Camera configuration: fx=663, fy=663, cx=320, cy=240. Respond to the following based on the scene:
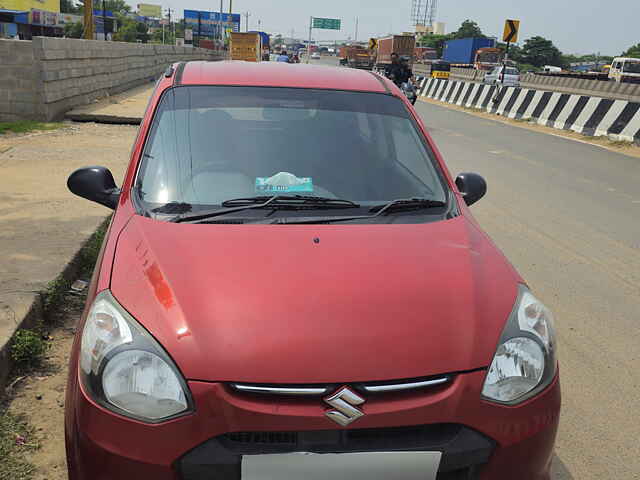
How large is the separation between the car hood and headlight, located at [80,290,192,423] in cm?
4

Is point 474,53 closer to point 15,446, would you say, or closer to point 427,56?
point 427,56

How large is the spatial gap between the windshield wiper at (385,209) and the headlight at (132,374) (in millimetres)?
811

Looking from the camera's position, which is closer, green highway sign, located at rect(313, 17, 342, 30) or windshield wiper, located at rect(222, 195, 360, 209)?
windshield wiper, located at rect(222, 195, 360, 209)

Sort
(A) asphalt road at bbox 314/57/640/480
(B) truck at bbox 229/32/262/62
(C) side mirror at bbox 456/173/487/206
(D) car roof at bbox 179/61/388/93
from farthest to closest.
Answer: (B) truck at bbox 229/32/262/62 → (D) car roof at bbox 179/61/388/93 → (C) side mirror at bbox 456/173/487/206 → (A) asphalt road at bbox 314/57/640/480

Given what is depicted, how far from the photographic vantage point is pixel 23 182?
7656 millimetres

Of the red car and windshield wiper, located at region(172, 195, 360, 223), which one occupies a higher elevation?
windshield wiper, located at region(172, 195, 360, 223)

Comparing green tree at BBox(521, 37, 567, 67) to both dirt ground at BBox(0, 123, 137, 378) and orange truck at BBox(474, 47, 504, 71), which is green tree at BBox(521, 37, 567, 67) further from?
dirt ground at BBox(0, 123, 137, 378)

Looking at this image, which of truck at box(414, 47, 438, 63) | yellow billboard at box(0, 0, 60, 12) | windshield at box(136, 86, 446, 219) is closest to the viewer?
windshield at box(136, 86, 446, 219)

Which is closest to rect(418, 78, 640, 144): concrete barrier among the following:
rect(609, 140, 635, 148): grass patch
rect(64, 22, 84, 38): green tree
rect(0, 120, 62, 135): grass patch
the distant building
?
rect(609, 140, 635, 148): grass patch

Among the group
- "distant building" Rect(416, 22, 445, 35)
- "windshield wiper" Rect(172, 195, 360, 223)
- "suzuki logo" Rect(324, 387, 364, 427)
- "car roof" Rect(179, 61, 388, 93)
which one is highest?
"distant building" Rect(416, 22, 445, 35)

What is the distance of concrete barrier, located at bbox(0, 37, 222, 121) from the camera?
12453 mm

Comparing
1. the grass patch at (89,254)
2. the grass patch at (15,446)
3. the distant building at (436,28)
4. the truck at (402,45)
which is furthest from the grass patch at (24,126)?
the distant building at (436,28)

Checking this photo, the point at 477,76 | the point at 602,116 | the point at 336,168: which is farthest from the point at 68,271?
the point at 477,76

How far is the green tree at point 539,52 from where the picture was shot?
119312 mm
